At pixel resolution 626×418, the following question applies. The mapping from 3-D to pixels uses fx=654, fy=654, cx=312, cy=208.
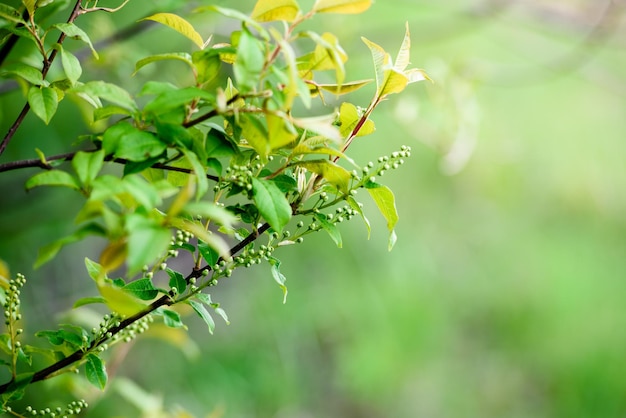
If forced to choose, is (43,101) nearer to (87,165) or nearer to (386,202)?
(87,165)

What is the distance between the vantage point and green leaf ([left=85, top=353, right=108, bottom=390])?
0.48 metres

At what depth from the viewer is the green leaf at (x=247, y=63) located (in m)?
0.37

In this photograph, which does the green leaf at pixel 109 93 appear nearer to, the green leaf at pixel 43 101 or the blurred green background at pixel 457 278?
the green leaf at pixel 43 101

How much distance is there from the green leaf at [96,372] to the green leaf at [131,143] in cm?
18

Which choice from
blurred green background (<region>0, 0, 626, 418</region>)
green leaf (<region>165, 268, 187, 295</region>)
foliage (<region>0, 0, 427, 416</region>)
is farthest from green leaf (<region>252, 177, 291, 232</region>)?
blurred green background (<region>0, 0, 626, 418</region>)

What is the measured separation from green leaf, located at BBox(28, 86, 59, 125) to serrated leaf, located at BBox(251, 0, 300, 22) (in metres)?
0.16

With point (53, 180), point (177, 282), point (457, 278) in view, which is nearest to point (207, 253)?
point (177, 282)

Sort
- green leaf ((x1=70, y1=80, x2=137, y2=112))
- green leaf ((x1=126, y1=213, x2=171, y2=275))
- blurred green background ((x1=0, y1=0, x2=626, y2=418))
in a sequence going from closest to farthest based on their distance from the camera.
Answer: green leaf ((x1=126, y1=213, x2=171, y2=275)), green leaf ((x1=70, y1=80, x2=137, y2=112)), blurred green background ((x1=0, y1=0, x2=626, y2=418))

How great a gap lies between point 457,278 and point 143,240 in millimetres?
2048

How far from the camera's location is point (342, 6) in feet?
1.42

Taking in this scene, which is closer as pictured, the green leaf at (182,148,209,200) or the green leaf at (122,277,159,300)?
the green leaf at (182,148,209,200)

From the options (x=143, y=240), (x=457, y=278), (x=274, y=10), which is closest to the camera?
(x=143, y=240)

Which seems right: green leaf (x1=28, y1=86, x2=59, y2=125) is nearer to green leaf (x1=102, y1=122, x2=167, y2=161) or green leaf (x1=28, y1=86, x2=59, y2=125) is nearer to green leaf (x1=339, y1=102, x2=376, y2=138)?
green leaf (x1=102, y1=122, x2=167, y2=161)

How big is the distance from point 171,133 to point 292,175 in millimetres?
110
